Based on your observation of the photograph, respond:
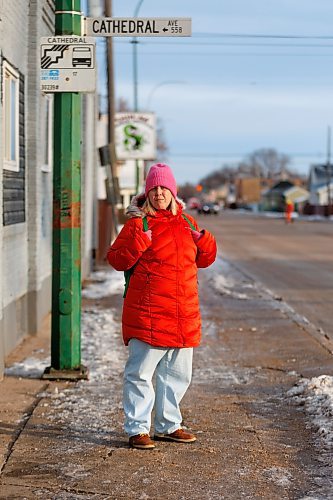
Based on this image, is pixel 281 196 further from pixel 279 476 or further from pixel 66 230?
pixel 279 476

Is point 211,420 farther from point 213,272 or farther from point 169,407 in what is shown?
point 213,272

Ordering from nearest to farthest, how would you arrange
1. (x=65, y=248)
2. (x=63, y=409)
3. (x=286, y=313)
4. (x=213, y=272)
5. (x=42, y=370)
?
1. (x=63, y=409)
2. (x=65, y=248)
3. (x=42, y=370)
4. (x=286, y=313)
5. (x=213, y=272)

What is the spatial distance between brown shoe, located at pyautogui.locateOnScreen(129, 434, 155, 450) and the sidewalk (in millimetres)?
50

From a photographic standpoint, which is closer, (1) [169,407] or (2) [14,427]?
(1) [169,407]

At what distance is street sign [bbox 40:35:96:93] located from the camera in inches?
306

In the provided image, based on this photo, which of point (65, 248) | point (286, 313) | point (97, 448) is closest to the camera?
point (97, 448)

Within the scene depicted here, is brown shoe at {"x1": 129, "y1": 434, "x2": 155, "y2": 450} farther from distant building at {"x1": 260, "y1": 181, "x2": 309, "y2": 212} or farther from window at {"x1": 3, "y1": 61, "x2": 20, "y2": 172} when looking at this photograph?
distant building at {"x1": 260, "y1": 181, "x2": 309, "y2": 212}

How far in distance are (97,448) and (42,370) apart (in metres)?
2.54

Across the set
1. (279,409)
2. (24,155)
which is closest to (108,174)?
(24,155)

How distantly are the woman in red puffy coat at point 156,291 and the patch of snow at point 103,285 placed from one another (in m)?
8.76

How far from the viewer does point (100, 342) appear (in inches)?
403

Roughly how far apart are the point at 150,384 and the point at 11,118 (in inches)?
177

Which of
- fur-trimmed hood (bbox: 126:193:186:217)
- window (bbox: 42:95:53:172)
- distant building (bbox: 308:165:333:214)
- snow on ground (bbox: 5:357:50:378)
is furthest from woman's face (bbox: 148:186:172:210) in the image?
distant building (bbox: 308:165:333:214)

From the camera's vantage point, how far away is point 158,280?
5.91 m
